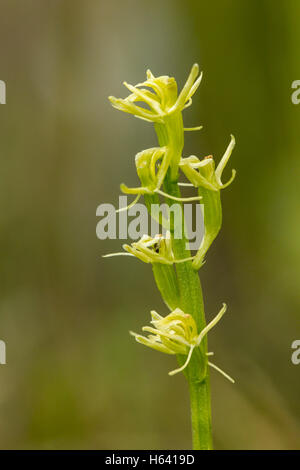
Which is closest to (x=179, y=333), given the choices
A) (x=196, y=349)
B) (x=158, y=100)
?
(x=196, y=349)

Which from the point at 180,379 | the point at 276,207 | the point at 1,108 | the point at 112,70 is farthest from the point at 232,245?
the point at 1,108

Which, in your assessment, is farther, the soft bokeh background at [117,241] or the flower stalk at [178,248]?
the soft bokeh background at [117,241]

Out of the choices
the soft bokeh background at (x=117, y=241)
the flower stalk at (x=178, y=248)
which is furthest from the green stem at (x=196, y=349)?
the soft bokeh background at (x=117, y=241)

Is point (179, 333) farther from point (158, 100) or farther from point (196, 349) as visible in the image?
point (158, 100)

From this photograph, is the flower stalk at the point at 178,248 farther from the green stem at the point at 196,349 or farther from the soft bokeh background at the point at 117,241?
the soft bokeh background at the point at 117,241

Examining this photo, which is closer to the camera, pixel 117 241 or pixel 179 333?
pixel 179 333

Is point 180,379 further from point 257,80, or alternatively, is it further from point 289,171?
point 257,80

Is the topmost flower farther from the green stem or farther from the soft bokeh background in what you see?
the soft bokeh background
